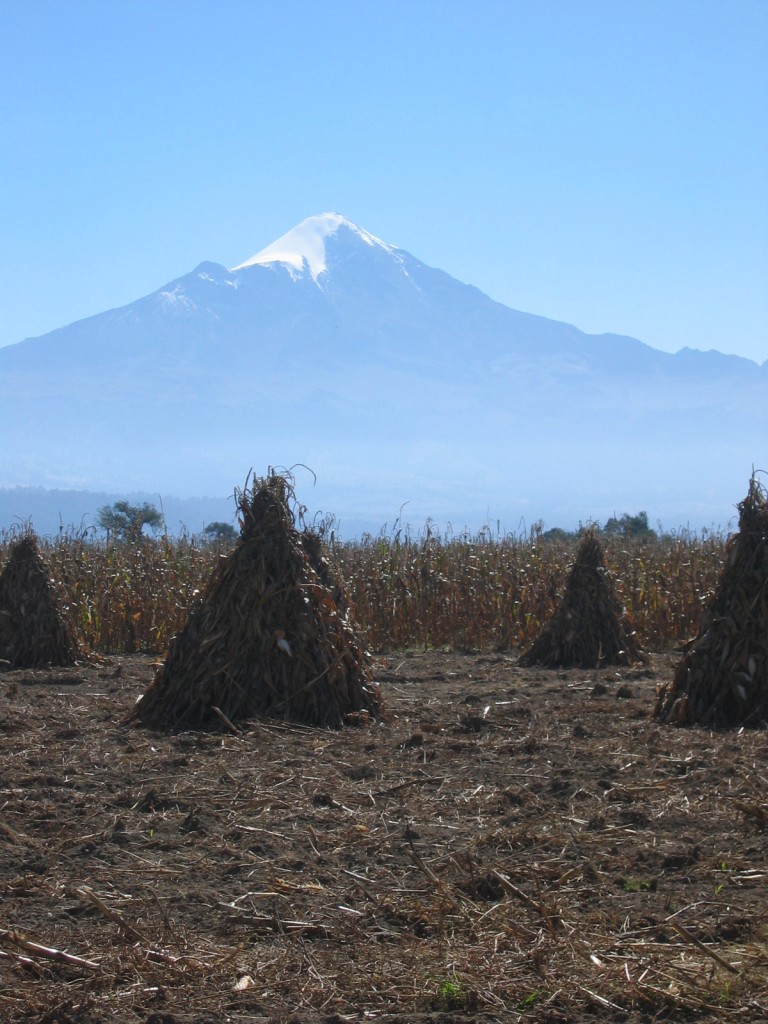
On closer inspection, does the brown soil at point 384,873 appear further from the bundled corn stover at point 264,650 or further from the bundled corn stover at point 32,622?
the bundled corn stover at point 32,622

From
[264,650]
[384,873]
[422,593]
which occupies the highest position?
[422,593]

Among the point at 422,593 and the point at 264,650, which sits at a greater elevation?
the point at 422,593

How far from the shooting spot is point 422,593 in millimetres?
16844

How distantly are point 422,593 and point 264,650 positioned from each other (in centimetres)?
810

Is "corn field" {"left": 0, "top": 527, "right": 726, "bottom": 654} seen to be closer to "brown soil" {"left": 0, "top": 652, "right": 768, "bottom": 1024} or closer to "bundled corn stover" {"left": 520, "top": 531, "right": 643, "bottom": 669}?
"bundled corn stover" {"left": 520, "top": 531, "right": 643, "bottom": 669}

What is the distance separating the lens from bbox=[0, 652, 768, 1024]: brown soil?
407cm

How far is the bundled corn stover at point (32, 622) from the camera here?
1263cm

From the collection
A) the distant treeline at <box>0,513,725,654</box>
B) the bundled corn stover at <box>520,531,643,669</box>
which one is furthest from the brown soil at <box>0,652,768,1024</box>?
the distant treeline at <box>0,513,725,654</box>

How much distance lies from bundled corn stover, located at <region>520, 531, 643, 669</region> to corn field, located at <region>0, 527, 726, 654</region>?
296cm

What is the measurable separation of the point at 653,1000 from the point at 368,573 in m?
13.2

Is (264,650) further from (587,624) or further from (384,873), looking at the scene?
(587,624)

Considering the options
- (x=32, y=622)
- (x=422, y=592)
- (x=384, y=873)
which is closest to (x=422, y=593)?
(x=422, y=592)

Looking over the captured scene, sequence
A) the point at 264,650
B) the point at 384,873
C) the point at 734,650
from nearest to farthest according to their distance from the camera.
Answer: the point at 384,873, the point at 734,650, the point at 264,650


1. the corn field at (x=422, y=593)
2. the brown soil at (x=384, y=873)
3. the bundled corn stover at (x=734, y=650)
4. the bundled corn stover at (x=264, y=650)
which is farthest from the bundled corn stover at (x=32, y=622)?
the bundled corn stover at (x=734, y=650)
